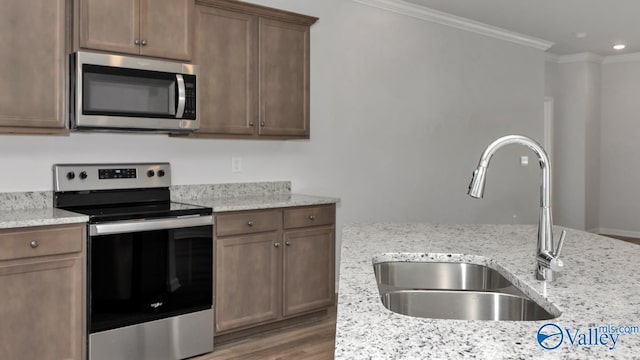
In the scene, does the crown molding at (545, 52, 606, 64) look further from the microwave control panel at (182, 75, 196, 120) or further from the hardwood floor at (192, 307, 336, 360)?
→ the microwave control panel at (182, 75, 196, 120)

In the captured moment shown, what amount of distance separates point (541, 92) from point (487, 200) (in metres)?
1.73

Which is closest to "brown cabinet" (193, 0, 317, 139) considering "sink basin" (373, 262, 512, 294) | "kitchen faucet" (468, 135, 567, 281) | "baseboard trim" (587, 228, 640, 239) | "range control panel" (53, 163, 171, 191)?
"range control panel" (53, 163, 171, 191)

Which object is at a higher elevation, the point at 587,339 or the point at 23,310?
the point at 587,339

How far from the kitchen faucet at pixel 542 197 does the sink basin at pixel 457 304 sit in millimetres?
107

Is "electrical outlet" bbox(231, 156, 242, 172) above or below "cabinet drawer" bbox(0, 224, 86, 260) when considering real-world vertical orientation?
above

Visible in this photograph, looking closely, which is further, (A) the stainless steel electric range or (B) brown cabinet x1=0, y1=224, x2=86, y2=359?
(A) the stainless steel electric range

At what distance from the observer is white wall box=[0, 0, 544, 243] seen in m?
3.56

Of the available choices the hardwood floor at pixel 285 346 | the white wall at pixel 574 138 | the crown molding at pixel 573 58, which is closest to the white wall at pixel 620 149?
the white wall at pixel 574 138

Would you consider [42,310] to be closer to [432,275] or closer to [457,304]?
[432,275]

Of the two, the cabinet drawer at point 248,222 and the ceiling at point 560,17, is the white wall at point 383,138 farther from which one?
the cabinet drawer at point 248,222

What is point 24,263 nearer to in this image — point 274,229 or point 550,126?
point 274,229

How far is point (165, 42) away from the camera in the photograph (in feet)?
10.5

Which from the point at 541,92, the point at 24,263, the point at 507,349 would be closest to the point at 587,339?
the point at 507,349

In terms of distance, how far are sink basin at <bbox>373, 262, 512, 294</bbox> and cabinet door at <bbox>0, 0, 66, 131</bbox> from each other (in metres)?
1.97
